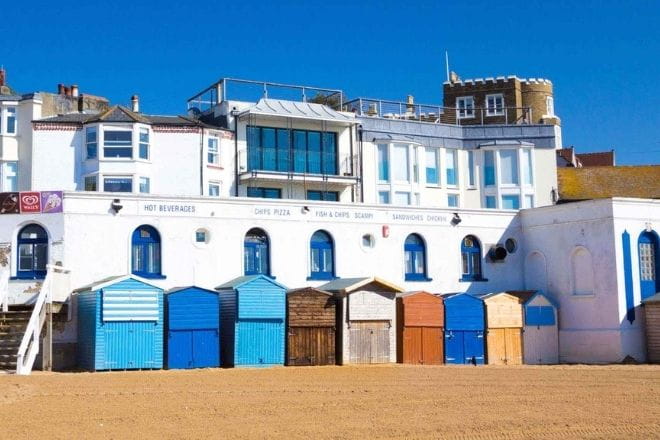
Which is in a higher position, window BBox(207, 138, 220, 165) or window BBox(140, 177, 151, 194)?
window BBox(207, 138, 220, 165)

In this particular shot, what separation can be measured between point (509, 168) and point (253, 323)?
19.5 meters

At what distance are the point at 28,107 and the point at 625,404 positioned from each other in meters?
27.2

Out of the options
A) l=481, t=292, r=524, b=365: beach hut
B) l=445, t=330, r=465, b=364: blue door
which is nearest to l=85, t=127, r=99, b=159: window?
l=445, t=330, r=465, b=364: blue door

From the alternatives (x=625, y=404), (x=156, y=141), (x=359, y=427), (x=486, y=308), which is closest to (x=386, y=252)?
(x=486, y=308)

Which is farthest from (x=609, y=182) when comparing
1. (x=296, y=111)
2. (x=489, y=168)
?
(x=296, y=111)

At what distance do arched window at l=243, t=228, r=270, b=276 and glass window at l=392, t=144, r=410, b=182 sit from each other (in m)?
11.7

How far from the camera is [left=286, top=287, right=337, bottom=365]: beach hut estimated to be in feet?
99.8

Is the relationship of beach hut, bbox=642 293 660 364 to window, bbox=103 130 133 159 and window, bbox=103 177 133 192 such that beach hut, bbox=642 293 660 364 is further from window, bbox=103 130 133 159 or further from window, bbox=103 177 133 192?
window, bbox=103 130 133 159

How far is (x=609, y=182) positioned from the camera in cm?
5016

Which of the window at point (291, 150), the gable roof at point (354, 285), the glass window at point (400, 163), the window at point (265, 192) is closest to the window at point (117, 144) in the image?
the window at point (291, 150)

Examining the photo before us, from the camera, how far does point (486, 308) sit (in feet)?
112

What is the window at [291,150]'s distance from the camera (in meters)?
40.5

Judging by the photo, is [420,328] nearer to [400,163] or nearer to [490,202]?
[400,163]

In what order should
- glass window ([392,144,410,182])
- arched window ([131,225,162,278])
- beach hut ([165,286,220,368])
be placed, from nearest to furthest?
beach hut ([165,286,220,368]), arched window ([131,225,162,278]), glass window ([392,144,410,182])
